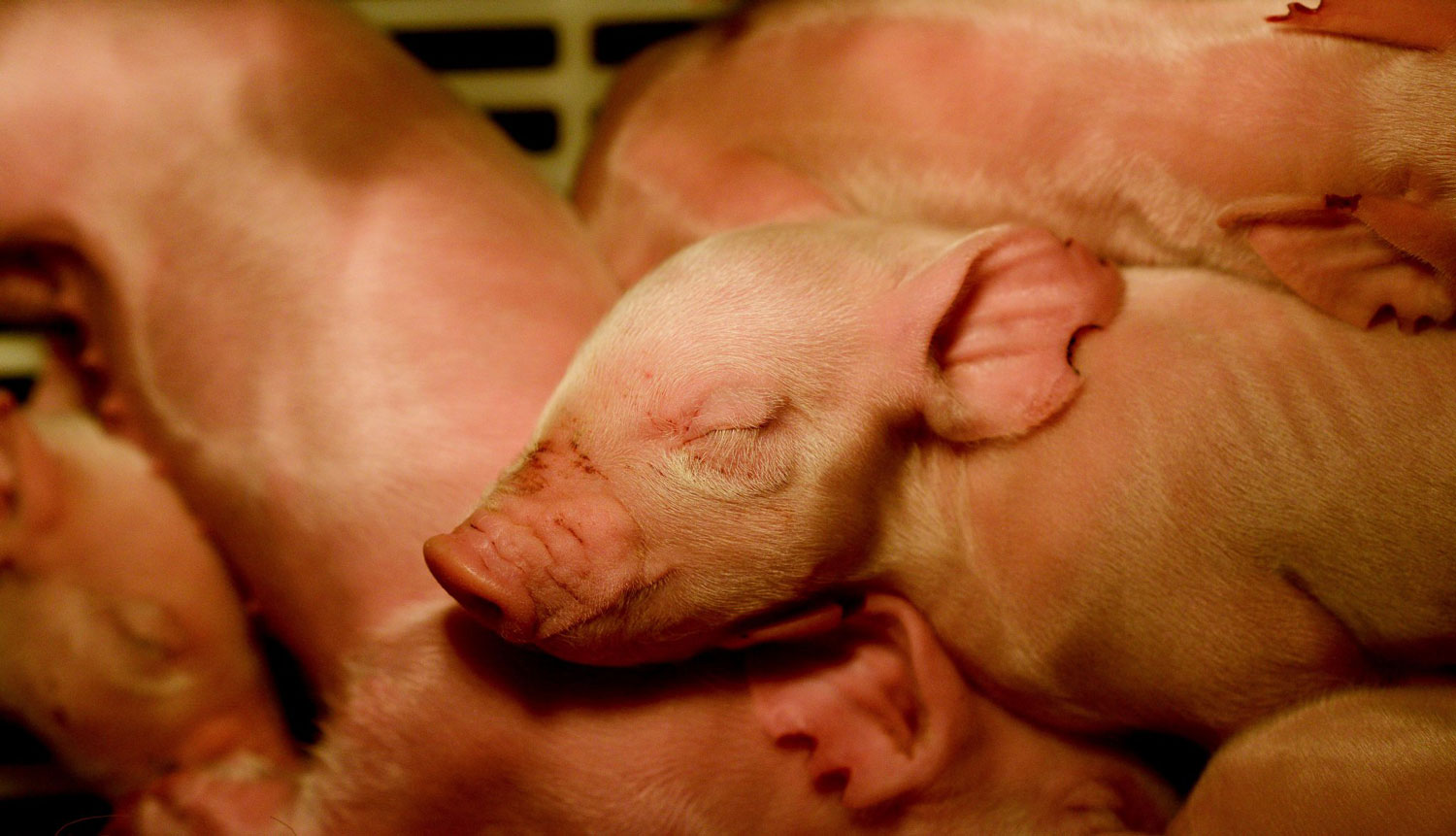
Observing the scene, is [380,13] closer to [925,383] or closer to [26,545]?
[26,545]

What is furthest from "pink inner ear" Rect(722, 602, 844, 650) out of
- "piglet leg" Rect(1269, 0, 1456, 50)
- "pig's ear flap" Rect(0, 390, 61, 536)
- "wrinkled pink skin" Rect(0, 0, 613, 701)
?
"pig's ear flap" Rect(0, 390, 61, 536)

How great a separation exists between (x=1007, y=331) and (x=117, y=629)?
114cm

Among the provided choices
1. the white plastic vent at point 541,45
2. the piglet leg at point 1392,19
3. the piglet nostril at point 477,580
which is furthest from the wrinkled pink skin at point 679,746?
the white plastic vent at point 541,45

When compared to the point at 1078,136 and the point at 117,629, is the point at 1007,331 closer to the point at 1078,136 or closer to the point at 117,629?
the point at 1078,136

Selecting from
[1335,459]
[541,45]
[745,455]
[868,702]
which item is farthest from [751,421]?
[541,45]

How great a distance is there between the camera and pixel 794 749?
1352 millimetres

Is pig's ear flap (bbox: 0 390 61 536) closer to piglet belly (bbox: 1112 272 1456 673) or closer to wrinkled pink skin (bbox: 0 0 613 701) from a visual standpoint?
wrinkled pink skin (bbox: 0 0 613 701)

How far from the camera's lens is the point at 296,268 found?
4.83ft

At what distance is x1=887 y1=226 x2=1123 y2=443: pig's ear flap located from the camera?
127cm

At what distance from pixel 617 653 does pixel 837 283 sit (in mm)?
433

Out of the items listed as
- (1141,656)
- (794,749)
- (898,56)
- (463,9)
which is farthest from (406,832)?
(463,9)

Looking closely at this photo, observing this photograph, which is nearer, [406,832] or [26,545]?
[406,832]

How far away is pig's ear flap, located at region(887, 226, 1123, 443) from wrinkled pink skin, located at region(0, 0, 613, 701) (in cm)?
46

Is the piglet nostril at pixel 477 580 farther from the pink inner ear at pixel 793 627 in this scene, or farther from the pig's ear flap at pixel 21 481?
the pig's ear flap at pixel 21 481
